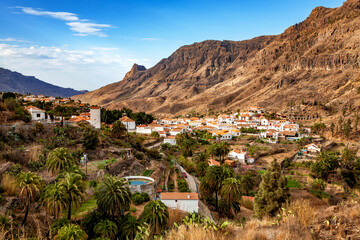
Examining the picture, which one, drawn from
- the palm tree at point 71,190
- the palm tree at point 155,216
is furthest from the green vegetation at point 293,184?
the palm tree at point 71,190

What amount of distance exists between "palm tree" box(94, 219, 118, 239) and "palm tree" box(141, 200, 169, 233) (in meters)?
1.98

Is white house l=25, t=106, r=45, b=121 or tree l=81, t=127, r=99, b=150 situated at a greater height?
white house l=25, t=106, r=45, b=121

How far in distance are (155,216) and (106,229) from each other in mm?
3108

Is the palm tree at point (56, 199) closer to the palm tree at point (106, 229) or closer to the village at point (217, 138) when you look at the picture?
the palm tree at point (106, 229)

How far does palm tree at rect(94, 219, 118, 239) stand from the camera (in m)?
13.5

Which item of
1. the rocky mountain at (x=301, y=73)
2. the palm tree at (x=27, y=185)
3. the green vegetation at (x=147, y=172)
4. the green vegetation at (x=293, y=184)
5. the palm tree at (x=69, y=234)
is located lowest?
the green vegetation at (x=293, y=184)

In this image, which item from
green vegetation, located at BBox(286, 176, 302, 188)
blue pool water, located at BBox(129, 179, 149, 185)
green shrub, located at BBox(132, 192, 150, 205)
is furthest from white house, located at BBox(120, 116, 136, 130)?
green shrub, located at BBox(132, 192, 150, 205)

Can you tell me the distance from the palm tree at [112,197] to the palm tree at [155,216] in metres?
1.66

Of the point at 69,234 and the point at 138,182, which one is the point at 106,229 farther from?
the point at 138,182

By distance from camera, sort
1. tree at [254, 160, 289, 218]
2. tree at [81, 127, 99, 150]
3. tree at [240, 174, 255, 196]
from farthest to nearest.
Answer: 1. tree at [240, 174, 255, 196]
2. tree at [81, 127, 99, 150]
3. tree at [254, 160, 289, 218]

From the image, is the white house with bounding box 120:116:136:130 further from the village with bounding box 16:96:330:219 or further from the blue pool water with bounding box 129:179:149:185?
the blue pool water with bounding box 129:179:149:185

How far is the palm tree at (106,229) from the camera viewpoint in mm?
13508

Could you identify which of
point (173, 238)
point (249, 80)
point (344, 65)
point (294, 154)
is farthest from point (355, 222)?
point (249, 80)

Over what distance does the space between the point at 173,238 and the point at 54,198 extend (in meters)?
11.6
